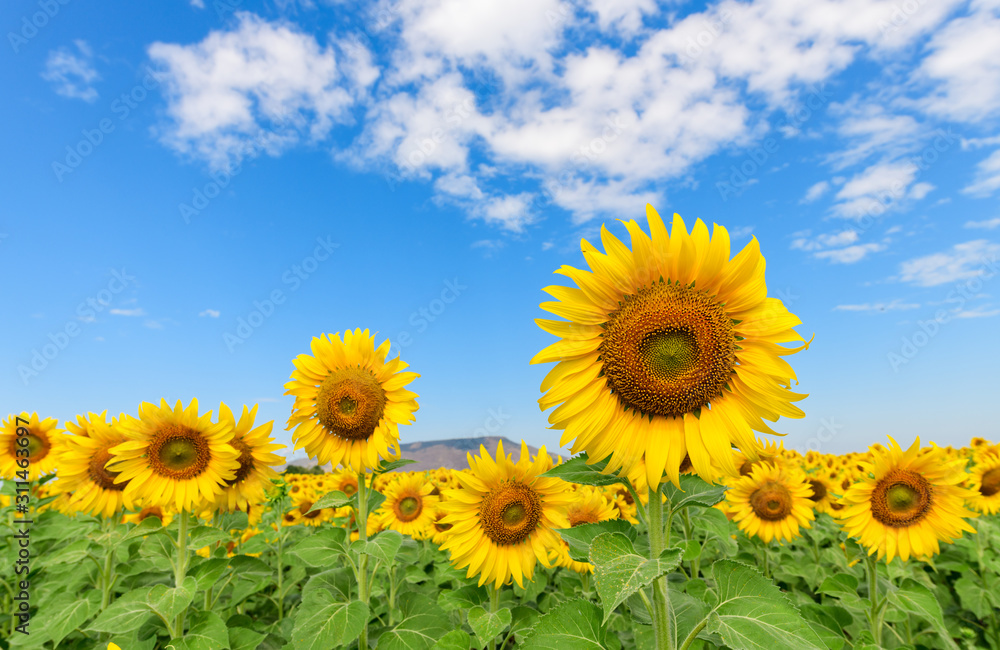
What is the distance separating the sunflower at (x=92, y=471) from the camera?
4.98 m

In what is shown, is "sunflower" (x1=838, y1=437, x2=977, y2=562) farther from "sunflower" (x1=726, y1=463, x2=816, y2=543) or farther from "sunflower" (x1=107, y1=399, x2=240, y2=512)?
"sunflower" (x1=107, y1=399, x2=240, y2=512)

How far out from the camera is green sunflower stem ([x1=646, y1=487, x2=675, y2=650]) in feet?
7.60

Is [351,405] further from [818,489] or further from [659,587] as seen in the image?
[818,489]

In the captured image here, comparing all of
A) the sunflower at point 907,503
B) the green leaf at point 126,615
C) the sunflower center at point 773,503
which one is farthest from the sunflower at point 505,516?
the sunflower center at point 773,503

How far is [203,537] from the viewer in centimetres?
410

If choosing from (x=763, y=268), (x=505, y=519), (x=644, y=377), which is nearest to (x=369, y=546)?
(x=505, y=519)

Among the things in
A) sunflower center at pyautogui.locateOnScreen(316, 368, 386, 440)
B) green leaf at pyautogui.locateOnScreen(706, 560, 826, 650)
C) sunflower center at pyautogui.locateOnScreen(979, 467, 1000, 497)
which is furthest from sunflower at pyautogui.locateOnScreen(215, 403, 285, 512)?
sunflower center at pyautogui.locateOnScreen(979, 467, 1000, 497)

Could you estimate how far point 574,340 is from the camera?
2.38m

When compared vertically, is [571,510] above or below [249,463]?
below

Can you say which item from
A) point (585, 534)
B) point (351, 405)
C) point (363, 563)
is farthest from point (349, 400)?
point (585, 534)

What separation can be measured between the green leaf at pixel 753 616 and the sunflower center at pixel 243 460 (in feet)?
12.8

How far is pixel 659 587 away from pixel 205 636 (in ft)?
11.3

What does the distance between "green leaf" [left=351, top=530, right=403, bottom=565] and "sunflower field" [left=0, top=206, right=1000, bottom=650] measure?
2 centimetres

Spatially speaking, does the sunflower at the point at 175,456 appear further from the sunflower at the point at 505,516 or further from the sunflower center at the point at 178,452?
the sunflower at the point at 505,516
